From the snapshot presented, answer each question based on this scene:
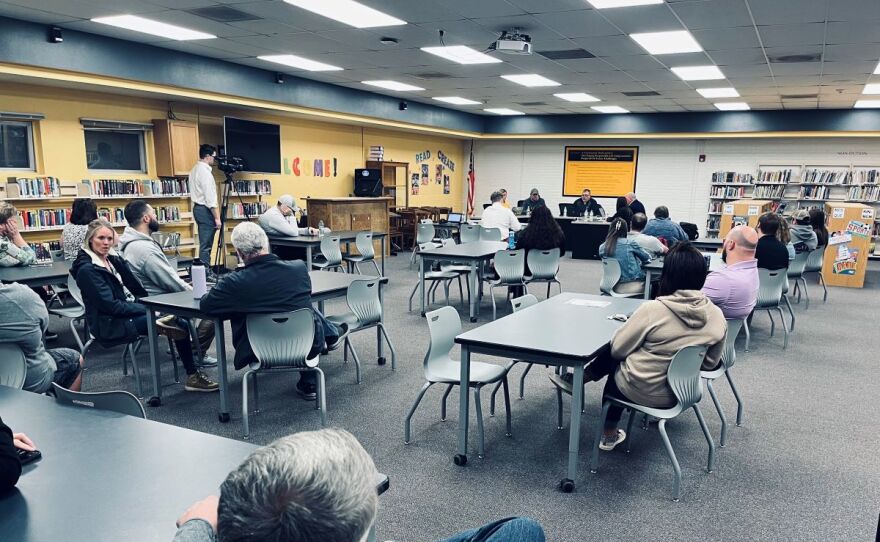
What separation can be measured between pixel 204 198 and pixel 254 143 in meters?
1.52

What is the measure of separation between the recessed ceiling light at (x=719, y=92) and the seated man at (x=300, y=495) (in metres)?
9.96

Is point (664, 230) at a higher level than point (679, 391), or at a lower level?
higher

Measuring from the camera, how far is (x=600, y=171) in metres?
14.2

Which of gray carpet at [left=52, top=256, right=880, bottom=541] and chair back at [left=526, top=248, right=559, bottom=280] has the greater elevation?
chair back at [left=526, top=248, right=559, bottom=280]

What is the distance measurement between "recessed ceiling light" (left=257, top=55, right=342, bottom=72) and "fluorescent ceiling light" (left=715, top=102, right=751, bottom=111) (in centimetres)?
735

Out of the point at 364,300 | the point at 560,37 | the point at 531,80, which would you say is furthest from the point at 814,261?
the point at 364,300

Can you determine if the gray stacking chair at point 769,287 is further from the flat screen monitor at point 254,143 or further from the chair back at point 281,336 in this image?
the flat screen monitor at point 254,143

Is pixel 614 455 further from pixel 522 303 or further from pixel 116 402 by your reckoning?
pixel 116 402

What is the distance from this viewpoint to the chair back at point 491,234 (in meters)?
8.48

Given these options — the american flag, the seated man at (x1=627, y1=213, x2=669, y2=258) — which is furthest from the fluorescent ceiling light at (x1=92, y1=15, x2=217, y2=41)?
the american flag

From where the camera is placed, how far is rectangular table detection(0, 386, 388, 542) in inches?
51.8

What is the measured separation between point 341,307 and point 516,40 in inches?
136

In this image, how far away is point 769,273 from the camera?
5.44 m

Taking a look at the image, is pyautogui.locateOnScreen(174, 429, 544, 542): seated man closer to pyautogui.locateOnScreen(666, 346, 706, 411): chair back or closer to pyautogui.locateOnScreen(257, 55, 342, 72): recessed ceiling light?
pyautogui.locateOnScreen(666, 346, 706, 411): chair back
